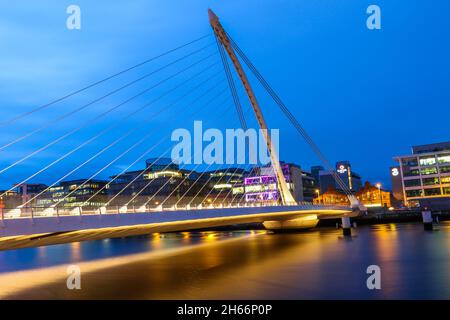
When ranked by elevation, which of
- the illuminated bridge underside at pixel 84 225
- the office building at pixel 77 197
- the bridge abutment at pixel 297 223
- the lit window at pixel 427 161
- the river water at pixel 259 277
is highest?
the lit window at pixel 427 161

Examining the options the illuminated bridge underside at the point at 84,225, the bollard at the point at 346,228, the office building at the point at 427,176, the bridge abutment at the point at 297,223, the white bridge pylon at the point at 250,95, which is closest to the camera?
the illuminated bridge underside at the point at 84,225

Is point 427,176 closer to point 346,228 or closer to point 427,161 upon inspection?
point 427,161

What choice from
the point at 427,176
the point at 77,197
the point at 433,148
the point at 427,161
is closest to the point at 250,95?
the point at 77,197

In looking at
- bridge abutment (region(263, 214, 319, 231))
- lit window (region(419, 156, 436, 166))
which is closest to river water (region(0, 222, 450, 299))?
bridge abutment (region(263, 214, 319, 231))

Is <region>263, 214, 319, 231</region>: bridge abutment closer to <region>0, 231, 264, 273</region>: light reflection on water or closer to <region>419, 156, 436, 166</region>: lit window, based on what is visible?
<region>0, 231, 264, 273</region>: light reflection on water

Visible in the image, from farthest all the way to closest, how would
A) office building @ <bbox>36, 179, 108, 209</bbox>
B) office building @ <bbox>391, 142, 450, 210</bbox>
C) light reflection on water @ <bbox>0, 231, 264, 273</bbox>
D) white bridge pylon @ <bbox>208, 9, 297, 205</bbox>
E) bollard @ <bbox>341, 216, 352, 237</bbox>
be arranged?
office building @ <bbox>391, 142, 450, 210</bbox>, bollard @ <bbox>341, 216, 352, 237</bbox>, white bridge pylon @ <bbox>208, 9, 297, 205</bbox>, light reflection on water @ <bbox>0, 231, 264, 273</bbox>, office building @ <bbox>36, 179, 108, 209</bbox>

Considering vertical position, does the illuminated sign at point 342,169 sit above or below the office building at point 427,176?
above

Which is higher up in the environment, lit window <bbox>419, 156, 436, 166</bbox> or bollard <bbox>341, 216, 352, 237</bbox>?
lit window <bbox>419, 156, 436, 166</bbox>

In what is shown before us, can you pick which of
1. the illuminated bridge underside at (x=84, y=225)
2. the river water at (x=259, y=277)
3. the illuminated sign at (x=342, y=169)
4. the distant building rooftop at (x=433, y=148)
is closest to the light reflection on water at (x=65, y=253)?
the river water at (x=259, y=277)

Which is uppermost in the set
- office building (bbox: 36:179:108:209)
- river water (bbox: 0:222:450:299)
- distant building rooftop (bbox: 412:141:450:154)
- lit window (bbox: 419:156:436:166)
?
distant building rooftop (bbox: 412:141:450:154)

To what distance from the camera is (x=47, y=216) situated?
15.6 meters

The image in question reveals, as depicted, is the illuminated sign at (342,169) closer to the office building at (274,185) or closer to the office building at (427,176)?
the office building at (274,185)
